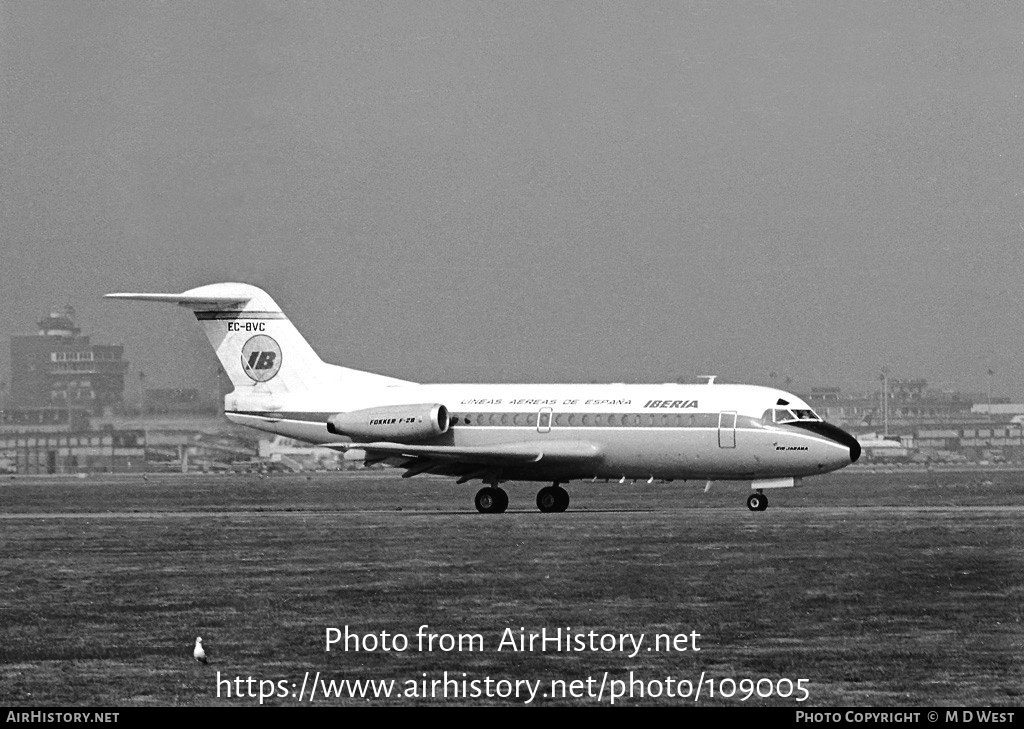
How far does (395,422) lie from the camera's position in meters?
46.3

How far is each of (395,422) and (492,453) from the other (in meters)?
3.13

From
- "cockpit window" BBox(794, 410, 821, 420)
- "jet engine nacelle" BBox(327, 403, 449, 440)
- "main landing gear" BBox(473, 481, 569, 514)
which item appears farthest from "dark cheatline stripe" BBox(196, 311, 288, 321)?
"cockpit window" BBox(794, 410, 821, 420)

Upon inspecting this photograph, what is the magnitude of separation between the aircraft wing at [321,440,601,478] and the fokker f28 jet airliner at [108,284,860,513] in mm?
27

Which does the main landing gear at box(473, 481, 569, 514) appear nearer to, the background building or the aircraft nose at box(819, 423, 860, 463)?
the aircraft nose at box(819, 423, 860, 463)

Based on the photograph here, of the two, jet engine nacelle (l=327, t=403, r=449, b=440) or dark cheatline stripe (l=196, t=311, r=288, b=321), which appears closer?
jet engine nacelle (l=327, t=403, r=449, b=440)

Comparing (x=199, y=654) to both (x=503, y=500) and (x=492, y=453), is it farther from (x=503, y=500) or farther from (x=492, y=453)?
(x=503, y=500)

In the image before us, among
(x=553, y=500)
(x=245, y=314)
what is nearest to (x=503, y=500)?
(x=553, y=500)

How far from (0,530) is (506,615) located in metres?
22.1

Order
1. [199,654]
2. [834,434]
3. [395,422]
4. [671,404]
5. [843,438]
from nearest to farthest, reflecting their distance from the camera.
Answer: [199,654] → [843,438] → [834,434] → [671,404] → [395,422]

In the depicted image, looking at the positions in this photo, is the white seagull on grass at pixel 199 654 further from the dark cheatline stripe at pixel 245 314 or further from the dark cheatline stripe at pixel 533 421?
the dark cheatline stripe at pixel 245 314

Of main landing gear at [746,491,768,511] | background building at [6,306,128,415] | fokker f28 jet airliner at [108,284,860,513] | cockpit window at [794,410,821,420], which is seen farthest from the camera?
background building at [6,306,128,415]

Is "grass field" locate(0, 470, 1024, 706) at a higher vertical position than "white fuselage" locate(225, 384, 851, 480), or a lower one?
lower

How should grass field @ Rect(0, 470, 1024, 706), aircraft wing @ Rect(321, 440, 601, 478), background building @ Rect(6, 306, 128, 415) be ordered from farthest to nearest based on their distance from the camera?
background building @ Rect(6, 306, 128, 415), aircraft wing @ Rect(321, 440, 601, 478), grass field @ Rect(0, 470, 1024, 706)

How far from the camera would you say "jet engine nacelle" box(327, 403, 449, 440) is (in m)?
45.9
